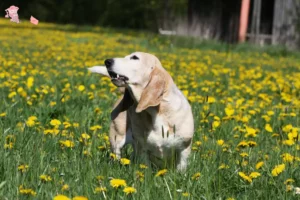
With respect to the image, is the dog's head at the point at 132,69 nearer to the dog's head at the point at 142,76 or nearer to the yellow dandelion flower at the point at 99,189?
the dog's head at the point at 142,76

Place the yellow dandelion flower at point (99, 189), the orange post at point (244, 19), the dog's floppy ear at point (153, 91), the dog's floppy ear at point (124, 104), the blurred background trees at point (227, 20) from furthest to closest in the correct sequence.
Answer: the orange post at point (244, 19) → the blurred background trees at point (227, 20) → the dog's floppy ear at point (124, 104) → the dog's floppy ear at point (153, 91) → the yellow dandelion flower at point (99, 189)

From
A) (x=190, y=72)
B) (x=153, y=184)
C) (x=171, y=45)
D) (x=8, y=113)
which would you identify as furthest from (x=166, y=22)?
(x=153, y=184)

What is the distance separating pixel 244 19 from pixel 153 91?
19257 millimetres

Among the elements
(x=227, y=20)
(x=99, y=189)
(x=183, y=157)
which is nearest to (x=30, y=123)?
(x=183, y=157)

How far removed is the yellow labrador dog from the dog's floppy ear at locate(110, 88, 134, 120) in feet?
0.37

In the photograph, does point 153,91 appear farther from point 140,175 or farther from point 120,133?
point 140,175

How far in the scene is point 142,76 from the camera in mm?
4047

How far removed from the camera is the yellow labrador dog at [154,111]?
156 inches

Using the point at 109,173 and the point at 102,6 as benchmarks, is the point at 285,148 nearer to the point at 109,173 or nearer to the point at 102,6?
the point at 109,173

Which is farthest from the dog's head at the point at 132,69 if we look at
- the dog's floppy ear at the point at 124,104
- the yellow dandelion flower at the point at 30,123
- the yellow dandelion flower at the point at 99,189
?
the yellow dandelion flower at the point at 99,189

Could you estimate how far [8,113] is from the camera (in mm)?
5078

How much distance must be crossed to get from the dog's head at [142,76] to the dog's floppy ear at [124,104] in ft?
0.64

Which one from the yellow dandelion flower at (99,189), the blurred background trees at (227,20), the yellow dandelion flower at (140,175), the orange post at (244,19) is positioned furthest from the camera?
the orange post at (244,19)

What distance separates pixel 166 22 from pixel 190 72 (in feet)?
64.8
